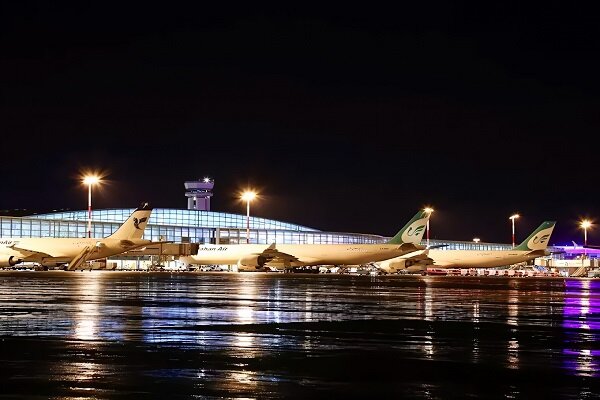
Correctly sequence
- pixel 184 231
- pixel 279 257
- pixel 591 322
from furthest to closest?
pixel 184 231 < pixel 279 257 < pixel 591 322

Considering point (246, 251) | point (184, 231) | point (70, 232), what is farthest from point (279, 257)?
point (184, 231)

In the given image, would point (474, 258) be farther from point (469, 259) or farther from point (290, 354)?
point (290, 354)

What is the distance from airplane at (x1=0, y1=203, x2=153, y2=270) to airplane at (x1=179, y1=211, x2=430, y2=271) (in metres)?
18.2

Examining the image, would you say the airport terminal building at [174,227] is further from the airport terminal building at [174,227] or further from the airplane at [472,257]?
the airplane at [472,257]

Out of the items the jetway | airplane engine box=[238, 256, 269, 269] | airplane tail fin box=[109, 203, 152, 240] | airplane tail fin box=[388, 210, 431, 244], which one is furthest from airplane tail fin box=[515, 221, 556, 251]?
airplane tail fin box=[109, 203, 152, 240]

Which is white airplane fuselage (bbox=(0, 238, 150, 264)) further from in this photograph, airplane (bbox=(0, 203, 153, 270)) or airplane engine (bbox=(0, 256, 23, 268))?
airplane engine (bbox=(0, 256, 23, 268))

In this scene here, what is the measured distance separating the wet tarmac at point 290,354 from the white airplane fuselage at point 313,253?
78.5 m

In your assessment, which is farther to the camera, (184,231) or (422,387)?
(184,231)

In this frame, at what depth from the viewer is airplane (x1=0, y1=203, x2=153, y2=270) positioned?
9419cm

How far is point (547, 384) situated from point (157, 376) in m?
5.52

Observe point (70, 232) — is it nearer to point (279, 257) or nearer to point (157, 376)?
point (279, 257)

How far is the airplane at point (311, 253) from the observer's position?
106562 millimetres

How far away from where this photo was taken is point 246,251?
11325 centimetres

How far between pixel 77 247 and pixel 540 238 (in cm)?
5908
